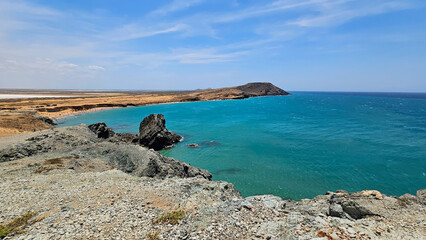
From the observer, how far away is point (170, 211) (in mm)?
12211

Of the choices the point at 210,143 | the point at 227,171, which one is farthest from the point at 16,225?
the point at 210,143

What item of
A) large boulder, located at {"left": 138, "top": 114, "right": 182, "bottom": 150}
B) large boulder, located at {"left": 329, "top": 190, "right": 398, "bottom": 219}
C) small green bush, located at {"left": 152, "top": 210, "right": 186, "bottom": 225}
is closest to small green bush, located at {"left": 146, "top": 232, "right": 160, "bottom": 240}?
small green bush, located at {"left": 152, "top": 210, "right": 186, "bottom": 225}

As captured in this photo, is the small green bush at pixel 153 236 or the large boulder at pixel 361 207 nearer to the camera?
the small green bush at pixel 153 236

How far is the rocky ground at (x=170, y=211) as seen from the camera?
1005cm

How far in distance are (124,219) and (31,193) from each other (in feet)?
26.1

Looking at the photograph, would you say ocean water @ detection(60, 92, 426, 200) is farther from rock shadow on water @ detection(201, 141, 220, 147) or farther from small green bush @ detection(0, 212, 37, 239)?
small green bush @ detection(0, 212, 37, 239)

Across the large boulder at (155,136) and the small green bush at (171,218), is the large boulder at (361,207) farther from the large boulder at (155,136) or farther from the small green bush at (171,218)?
the large boulder at (155,136)

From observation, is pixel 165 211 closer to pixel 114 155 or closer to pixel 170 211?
pixel 170 211

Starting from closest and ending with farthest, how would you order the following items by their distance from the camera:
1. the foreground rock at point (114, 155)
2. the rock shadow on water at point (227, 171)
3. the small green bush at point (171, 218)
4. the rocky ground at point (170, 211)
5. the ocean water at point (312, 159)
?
1. the rocky ground at point (170, 211)
2. the small green bush at point (171, 218)
3. the foreground rock at point (114, 155)
4. the ocean water at point (312, 159)
5. the rock shadow on water at point (227, 171)

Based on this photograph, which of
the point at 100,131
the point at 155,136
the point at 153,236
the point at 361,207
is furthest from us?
the point at 100,131

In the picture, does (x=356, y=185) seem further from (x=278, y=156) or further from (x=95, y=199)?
(x=95, y=199)

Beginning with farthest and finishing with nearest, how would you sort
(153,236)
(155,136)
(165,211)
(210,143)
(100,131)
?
(210,143), (100,131), (155,136), (165,211), (153,236)

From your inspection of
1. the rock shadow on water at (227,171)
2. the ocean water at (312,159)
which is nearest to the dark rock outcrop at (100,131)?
the ocean water at (312,159)

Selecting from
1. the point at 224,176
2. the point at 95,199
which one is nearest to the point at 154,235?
the point at 95,199
